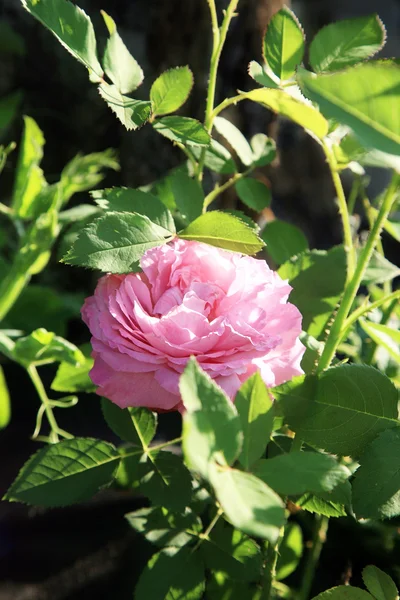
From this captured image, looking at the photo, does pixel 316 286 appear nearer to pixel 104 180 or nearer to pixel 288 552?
pixel 288 552

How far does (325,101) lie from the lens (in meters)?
0.21

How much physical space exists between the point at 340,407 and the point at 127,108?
19cm

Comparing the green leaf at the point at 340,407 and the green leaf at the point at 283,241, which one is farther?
the green leaf at the point at 283,241

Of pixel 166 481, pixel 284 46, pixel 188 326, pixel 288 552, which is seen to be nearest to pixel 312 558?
pixel 288 552

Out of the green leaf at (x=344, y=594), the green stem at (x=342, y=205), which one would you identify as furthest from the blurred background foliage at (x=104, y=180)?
the green stem at (x=342, y=205)

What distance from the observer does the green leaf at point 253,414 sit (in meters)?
0.27

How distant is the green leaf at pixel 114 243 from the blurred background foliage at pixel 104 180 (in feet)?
0.72

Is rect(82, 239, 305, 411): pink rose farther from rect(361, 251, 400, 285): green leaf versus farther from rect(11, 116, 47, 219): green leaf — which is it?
rect(11, 116, 47, 219): green leaf

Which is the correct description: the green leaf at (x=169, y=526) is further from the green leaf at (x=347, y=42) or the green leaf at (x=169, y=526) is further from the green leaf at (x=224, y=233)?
the green leaf at (x=347, y=42)

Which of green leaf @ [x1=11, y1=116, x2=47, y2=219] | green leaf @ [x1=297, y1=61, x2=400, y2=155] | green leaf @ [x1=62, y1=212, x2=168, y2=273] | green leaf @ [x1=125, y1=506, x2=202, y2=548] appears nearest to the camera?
green leaf @ [x1=297, y1=61, x2=400, y2=155]

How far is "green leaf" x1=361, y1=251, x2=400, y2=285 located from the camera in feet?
1.46

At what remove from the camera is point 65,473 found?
369 mm

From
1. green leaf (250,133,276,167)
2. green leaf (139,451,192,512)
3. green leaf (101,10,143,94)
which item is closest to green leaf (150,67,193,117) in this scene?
green leaf (101,10,143,94)

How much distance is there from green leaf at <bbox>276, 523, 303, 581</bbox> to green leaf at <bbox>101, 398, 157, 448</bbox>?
138 millimetres
